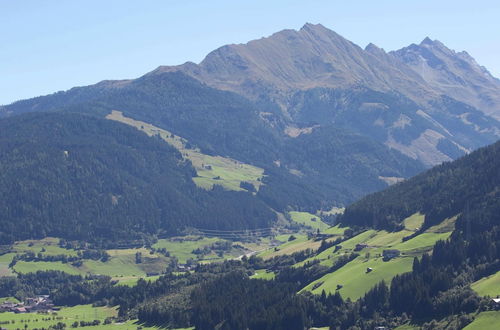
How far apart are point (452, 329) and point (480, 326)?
6.96 metres

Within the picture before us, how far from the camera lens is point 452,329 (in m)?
200

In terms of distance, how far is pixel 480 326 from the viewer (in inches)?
7677
